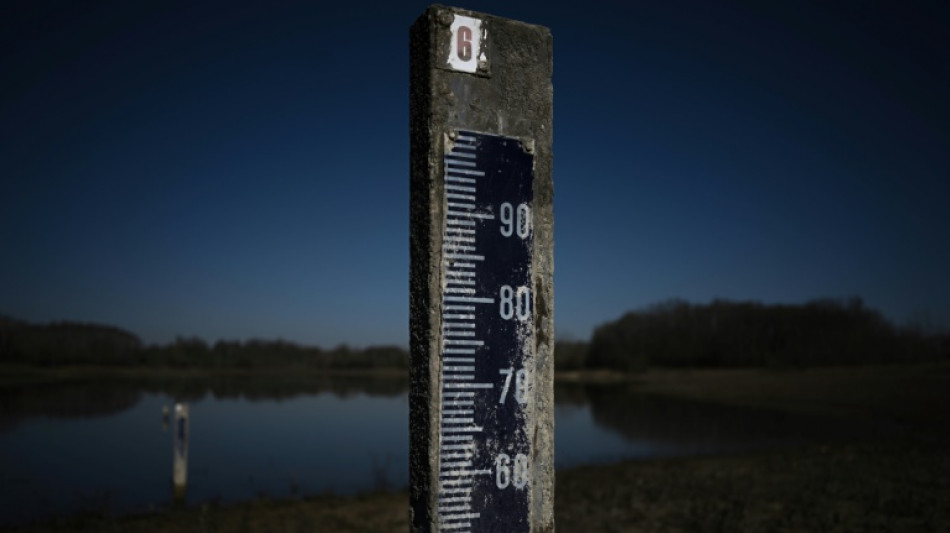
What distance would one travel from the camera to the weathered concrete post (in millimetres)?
2283

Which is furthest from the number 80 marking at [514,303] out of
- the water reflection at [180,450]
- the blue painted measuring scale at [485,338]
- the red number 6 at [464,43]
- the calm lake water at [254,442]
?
the water reflection at [180,450]

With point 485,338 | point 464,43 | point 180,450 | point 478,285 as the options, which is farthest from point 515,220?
point 180,450

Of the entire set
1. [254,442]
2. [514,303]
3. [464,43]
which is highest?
[464,43]

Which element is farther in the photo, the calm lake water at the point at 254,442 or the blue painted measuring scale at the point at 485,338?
the calm lake water at the point at 254,442

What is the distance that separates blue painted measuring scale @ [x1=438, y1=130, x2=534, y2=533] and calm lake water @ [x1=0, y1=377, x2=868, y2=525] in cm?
913

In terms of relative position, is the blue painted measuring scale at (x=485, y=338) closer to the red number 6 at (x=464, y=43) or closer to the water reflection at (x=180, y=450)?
the red number 6 at (x=464, y=43)

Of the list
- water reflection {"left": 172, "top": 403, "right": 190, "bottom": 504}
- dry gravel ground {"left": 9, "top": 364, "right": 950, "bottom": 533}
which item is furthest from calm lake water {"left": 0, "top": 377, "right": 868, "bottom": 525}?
dry gravel ground {"left": 9, "top": 364, "right": 950, "bottom": 533}

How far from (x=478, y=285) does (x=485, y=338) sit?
0.17 meters

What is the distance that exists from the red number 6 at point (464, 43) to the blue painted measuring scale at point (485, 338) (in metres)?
0.27

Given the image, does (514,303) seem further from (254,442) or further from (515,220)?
(254,442)

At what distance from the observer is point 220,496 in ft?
36.0

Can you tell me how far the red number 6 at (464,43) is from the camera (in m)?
2.41

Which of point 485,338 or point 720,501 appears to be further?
point 720,501

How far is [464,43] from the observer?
7.93 feet
